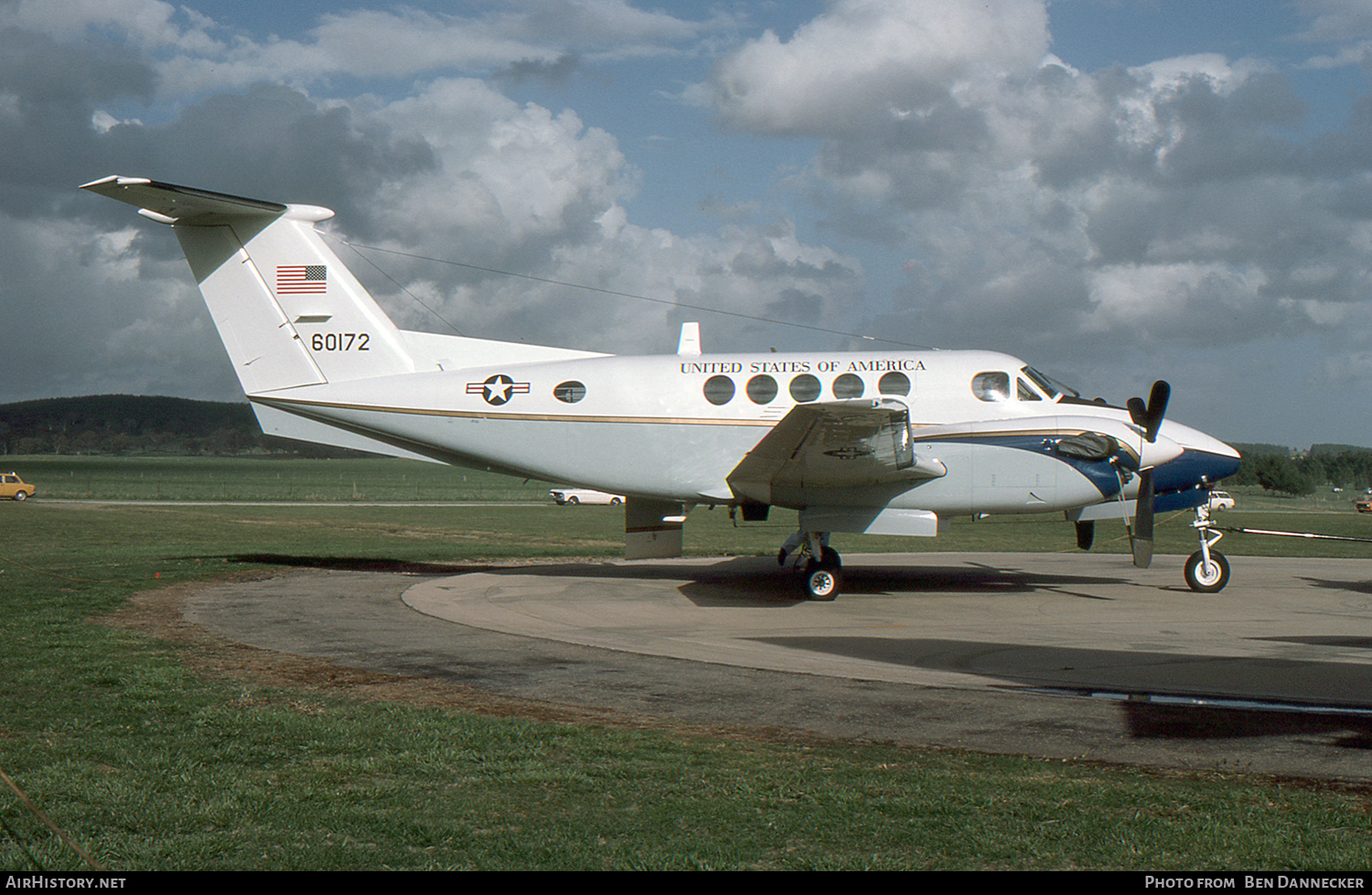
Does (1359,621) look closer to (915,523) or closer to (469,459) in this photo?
Answer: (915,523)

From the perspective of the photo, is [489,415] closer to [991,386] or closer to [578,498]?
[991,386]

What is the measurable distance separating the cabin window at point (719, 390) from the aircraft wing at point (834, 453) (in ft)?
3.84

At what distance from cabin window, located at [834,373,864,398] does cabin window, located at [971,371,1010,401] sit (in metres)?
1.85

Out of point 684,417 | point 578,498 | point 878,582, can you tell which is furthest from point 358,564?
point 578,498

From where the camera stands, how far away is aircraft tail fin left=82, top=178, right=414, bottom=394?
54.3 feet

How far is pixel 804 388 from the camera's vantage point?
15641mm

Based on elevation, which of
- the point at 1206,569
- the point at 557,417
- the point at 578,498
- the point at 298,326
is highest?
the point at 298,326

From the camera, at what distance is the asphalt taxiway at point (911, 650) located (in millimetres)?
6891

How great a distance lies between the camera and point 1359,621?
12289mm

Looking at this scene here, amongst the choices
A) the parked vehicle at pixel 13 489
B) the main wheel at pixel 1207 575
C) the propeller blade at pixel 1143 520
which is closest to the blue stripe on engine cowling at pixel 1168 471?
the propeller blade at pixel 1143 520

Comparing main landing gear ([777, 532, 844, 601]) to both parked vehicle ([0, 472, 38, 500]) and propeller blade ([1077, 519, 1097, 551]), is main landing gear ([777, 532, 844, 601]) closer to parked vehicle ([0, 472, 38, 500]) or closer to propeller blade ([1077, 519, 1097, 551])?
propeller blade ([1077, 519, 1097, 551])

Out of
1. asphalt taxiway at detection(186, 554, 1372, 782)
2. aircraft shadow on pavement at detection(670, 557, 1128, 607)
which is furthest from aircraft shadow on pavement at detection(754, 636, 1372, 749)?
aircraft shadow on pavement at detection(670, 557, 1128, 607)

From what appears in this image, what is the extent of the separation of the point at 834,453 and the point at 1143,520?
17.1 ft

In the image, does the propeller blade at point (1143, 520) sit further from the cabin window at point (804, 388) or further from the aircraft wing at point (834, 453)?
the cabin window at point (804, 388)
